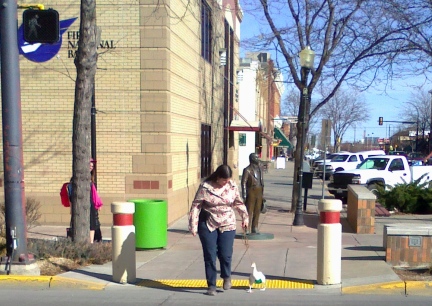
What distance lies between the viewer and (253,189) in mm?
12664

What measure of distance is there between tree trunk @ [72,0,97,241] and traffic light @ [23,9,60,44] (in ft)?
4.00

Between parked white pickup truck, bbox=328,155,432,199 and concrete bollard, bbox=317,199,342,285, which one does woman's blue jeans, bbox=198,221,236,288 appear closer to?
concrete bollard, bbox=317,199,342,285

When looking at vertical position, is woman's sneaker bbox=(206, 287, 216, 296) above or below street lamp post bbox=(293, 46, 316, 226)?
below

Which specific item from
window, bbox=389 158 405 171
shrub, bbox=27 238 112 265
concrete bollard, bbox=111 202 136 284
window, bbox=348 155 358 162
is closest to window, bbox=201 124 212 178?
window, bbox=389 158 405 171

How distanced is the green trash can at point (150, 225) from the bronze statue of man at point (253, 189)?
2.30 metres

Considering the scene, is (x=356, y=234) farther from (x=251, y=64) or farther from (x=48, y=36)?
(x=251, y=64)

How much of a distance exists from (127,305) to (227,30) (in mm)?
19989

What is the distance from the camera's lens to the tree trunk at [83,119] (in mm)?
9633

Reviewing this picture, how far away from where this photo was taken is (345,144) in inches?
5217

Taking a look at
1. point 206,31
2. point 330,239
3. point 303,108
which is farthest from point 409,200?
point 330,239

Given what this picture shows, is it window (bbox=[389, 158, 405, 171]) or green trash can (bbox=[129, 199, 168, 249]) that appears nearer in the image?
green trash can (bbox=[129, 199, 168, 249])

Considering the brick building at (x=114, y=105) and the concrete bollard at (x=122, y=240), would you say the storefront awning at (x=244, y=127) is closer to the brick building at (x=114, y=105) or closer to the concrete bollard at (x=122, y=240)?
the brick building at (x=114, y=105)

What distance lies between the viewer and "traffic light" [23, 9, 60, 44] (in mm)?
8352

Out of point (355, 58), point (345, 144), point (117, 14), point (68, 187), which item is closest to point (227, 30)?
point (355, 58)
